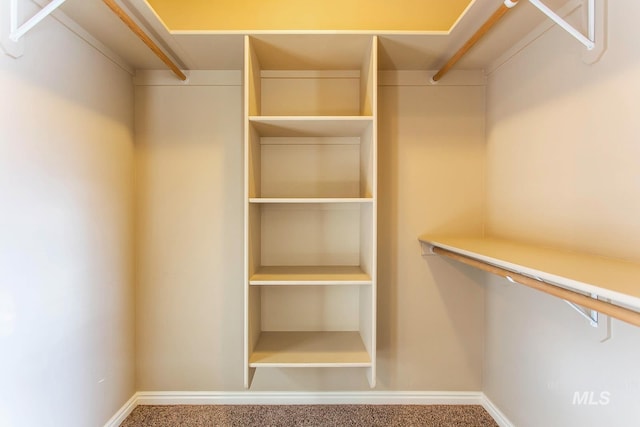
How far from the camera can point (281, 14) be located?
1.92 meters

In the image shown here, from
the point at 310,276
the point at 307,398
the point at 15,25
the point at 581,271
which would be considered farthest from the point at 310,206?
the point at 15,25

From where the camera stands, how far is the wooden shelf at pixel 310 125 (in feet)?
5.02

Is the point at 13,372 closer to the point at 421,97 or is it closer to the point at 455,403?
the point at 455,403

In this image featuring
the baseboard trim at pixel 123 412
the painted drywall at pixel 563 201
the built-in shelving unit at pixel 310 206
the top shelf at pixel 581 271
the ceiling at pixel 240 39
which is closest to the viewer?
the top shelf at pixel 581 271

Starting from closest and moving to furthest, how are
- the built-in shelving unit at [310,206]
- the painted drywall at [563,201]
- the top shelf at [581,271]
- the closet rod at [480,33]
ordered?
the top shelf at [581,271] → the painted drywall at [563,201] → the closet rod at [480,33] → the built-in shelving unit at [310,206]

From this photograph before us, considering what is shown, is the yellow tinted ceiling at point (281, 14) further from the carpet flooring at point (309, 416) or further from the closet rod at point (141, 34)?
the carpet flooring at point (309, 416)

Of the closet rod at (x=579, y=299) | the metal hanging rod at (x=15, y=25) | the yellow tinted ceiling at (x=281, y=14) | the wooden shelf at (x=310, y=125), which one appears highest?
the yellow tinted ceiling at (x=281, y=14)

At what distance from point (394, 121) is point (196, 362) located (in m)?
1.90

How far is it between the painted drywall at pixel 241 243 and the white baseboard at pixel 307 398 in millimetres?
45

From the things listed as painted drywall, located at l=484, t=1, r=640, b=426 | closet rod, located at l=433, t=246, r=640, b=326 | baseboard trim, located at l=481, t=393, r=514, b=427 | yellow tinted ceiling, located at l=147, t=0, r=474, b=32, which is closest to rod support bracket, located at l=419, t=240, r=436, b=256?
painted drywall, located at l=484, t=1, r=640, b=426

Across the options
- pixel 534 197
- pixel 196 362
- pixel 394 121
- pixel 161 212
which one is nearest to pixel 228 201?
pixel 161 212

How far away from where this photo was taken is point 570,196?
4.15ft

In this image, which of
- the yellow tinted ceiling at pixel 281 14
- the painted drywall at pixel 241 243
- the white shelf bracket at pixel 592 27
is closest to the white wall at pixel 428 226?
the painted drywall at pixel 241 243

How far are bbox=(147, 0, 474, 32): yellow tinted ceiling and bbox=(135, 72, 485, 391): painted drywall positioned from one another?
0.36 metres
